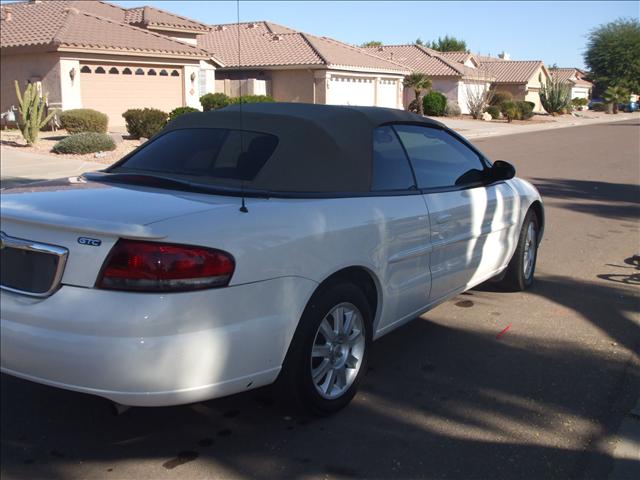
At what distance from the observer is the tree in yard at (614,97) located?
235ft

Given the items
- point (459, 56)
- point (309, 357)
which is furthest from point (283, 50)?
point (309, 357)

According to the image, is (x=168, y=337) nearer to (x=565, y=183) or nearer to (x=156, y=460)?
(x=156, y=460)

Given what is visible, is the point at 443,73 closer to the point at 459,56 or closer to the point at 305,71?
the point at 459,56

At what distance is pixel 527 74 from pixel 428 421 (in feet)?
203

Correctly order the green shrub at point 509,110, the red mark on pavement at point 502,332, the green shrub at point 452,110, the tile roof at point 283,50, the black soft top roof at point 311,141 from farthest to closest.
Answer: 1. the green shrub at point 452,110
2. the green shrub at point 509,110
3. the tile roof at point 283,50
4. the red mark on pavement at point 502,332
5. the black soft top roof at point 311,141

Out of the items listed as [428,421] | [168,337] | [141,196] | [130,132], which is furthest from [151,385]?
[130,132]

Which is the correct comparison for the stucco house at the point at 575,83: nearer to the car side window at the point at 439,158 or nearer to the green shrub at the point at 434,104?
the green shrub at the point at 434,104

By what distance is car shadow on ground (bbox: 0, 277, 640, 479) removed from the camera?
11.9 ft

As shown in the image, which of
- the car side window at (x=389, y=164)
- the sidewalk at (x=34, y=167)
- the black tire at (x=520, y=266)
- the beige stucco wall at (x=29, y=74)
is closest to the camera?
the car side window at (x=389, y=164)

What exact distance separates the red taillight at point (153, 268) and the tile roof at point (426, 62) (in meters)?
49.8

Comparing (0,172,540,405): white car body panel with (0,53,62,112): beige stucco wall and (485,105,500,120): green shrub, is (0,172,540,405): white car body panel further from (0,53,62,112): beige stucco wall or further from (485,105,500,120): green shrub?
(485,105,500,120): green shrub

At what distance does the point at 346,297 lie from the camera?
4.04 meters

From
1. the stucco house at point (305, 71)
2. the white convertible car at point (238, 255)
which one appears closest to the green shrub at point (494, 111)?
the stucco house at point (305, 71)

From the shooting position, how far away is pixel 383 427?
4.03 m
